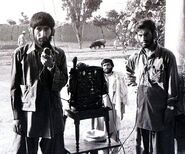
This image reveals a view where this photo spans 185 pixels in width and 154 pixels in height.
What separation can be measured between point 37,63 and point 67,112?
596 mm

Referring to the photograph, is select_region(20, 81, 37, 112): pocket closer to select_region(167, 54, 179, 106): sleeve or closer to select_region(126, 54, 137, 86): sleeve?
select_region(126, 54, 137, 86): sleeve

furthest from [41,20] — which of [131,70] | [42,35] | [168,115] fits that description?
[168,115]

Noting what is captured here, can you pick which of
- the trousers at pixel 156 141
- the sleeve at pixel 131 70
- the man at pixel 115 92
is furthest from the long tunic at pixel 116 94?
the trousers at pixel 156 141

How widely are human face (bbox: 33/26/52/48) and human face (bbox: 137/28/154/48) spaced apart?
3.45ft

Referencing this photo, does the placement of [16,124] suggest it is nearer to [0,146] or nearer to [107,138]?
[107,138]

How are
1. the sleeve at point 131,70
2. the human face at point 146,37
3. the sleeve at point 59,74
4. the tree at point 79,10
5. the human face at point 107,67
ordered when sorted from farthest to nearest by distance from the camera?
1. the tree at point 79,10
2. the human face at point 107,67
3. the sleeve at point 131,70
4. the human face at point 146,37
5. the sleeve at point 59,74

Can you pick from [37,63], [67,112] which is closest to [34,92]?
[37,63]

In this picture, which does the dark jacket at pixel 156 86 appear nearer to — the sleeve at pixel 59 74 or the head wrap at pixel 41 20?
the sleeve at pixel 59 74

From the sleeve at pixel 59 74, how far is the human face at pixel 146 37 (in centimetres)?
94

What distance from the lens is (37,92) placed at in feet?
9.15

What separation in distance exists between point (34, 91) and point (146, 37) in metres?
1.34

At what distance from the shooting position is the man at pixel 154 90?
3.36 meters

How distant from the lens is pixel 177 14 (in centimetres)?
423

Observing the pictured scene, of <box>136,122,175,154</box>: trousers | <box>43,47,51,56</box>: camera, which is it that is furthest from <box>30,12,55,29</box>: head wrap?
<box>136,122,175,154</box>: trousers
